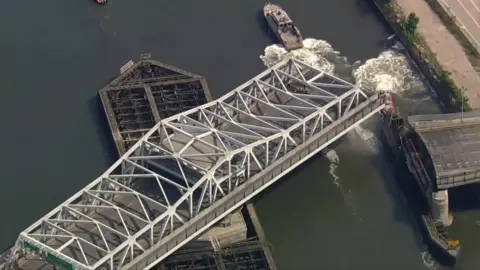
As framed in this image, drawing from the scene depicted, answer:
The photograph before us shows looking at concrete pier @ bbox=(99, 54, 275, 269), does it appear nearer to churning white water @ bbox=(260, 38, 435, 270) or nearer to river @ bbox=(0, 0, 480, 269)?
river @ bbox=(0, 0, 480, 269)

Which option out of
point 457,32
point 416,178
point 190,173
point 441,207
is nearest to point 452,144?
point 416,178

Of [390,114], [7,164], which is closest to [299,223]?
[390,114]

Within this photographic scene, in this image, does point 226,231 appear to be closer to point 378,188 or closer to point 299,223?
point 299,223

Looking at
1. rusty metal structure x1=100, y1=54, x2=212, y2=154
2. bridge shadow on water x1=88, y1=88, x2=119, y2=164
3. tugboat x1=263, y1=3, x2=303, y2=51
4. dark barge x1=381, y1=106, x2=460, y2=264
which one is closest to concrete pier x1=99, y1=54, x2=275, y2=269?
rusty metal structure x1=100, y1=54, x2=212, y2=154

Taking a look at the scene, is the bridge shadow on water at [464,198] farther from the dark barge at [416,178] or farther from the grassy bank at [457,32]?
the grassy bank at [457,32]

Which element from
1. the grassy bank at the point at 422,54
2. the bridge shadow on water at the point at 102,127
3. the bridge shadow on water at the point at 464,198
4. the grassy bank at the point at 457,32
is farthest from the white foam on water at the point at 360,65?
the bridge shadow on water at the point at 102,127

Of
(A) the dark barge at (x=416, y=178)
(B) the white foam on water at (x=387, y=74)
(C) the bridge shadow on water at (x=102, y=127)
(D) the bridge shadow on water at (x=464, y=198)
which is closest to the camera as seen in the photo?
(A) the dark barge at (x=416, y=178)

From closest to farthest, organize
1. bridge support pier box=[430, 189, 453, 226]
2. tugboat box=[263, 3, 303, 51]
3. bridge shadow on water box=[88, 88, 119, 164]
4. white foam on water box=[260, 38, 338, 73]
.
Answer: bridge support pier box=[430, 189, 453, 226], bridge shadow on water box=[88, 88, 119, 164], white foam on water box=[260, 38, 338, 73], tugboat box=[263, 3, 303, 51]
